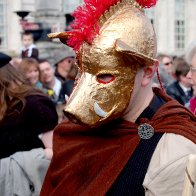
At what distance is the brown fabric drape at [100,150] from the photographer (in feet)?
6.42

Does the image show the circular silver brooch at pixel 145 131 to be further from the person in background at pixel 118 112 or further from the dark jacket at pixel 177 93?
the dark jacket at pixel 177 93

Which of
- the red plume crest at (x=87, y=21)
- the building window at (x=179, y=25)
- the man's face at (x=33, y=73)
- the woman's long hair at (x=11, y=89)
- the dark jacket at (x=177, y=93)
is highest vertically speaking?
the red plume crest at (x=87, y=21)

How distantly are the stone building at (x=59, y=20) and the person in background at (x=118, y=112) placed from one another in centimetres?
885

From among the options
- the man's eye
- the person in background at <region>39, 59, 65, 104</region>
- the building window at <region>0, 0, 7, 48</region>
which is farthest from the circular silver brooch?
the building window at <region>0, 0, 7, 48</region>

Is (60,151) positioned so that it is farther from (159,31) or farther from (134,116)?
(159,31)

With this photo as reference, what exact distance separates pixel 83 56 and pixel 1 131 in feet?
3.62

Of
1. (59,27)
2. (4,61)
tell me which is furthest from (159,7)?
(4,61)

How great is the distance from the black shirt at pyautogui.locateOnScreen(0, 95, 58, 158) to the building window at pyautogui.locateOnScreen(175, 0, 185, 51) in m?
19.5

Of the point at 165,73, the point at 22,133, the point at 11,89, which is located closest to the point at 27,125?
the point at 22,133

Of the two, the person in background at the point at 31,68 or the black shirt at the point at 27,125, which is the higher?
the black shirt at the point at 27,125

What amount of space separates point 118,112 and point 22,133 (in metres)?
1.15

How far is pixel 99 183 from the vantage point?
196 centimetres

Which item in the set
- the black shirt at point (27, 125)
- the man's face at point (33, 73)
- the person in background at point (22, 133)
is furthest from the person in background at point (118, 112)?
the man's face at point (33, 73)

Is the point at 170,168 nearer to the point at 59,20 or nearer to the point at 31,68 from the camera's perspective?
the point at 31,68
